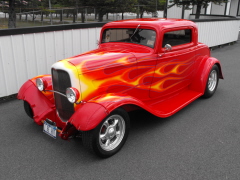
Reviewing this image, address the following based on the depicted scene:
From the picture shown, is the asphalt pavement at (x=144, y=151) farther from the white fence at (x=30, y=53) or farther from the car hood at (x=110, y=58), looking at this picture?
the car hood at (x=110, y=58)

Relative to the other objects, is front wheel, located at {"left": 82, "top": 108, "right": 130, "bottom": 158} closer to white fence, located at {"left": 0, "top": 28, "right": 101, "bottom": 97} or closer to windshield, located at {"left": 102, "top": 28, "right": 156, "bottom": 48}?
windshield, located at {"left": 102, "top": 28, "right": 156, "bottom": 48}

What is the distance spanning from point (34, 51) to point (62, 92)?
2550mm

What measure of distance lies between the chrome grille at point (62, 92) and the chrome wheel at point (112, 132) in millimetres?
552

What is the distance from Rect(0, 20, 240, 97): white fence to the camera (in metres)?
4.90

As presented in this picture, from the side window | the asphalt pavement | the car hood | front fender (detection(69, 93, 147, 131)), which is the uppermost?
the side window

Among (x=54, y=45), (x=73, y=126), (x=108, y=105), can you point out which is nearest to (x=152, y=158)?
(x=108, y=105)

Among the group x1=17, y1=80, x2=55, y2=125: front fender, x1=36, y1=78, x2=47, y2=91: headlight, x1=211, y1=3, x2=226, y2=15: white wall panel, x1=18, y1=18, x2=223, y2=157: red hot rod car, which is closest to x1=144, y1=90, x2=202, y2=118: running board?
x1=18, y1=18, x2=223, y2=157: red hot rod car

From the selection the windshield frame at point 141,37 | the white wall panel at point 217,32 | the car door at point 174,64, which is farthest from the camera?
the white wall panel at point 217,32

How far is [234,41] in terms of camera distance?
13.7 meters

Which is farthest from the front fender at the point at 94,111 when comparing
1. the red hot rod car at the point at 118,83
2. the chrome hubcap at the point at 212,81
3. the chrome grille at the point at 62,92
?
the chrome hubcap at the point at 212,81

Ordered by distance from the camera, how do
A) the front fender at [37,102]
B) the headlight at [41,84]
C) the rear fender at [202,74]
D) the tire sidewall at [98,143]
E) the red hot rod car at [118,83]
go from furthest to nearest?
the rear fender at [202,74], the headlight at [41,84], the front fender at [37,102], the red hot rod car at [118,83], the tire sidewall at [98,143]

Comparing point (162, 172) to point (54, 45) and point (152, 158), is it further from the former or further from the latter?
point (54, 45)

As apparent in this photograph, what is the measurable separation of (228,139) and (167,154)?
43.7 inches

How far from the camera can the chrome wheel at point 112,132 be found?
3109 millimetres
